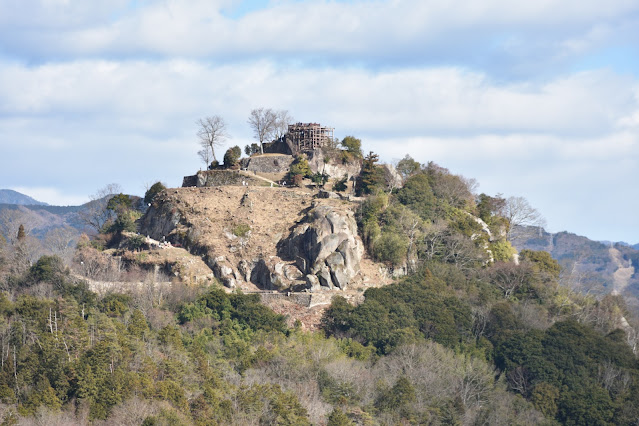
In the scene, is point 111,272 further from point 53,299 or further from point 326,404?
point 326,404

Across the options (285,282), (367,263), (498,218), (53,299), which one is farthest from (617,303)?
(53,299)

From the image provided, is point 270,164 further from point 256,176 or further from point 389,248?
point 389,248

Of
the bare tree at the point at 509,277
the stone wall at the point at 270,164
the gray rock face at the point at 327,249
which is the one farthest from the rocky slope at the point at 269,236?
the bare tree at the point at 509,277

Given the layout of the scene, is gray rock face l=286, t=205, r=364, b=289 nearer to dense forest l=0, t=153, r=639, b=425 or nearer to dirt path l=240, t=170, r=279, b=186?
dense forest l=0, t=153, r=639, b=425

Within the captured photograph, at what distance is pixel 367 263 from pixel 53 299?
69.7 ft

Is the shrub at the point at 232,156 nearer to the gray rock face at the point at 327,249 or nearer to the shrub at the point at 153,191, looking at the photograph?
the shrub at the point at 153,191

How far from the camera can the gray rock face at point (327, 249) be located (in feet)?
217

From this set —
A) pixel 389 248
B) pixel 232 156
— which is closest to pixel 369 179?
pixel 389 248

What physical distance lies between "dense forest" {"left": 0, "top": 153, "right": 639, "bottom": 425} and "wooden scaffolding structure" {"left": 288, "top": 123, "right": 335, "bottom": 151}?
7694mm

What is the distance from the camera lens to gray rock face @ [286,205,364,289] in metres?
66.1

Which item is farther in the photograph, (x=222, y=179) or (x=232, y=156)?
(x=232, y=156)

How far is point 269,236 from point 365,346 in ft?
35.1

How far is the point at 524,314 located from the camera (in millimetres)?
70000

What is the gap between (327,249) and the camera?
6625 centimetres
